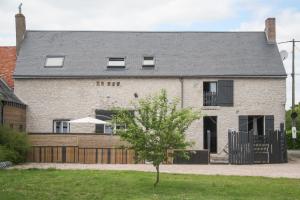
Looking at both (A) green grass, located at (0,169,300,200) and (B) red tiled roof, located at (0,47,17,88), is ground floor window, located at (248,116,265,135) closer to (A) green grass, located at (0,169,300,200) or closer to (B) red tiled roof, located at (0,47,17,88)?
(A) green grass, located at (0,169,300,200)

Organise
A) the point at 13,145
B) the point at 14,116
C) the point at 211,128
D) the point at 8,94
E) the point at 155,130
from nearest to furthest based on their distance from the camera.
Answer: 1. the point at 155,130
2. the point at 13,145
3. the point at 14,116
4. the point at 8,94
5. the point at 211,128

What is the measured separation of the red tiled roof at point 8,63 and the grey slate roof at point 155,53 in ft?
3.65

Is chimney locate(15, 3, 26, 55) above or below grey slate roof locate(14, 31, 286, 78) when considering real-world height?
above

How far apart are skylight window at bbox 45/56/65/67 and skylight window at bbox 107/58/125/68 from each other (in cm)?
267

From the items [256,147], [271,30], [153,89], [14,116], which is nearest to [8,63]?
[14,116]

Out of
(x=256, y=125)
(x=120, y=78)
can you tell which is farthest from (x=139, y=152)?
(x=256, y=125)

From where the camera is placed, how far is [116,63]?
3131 centimetres

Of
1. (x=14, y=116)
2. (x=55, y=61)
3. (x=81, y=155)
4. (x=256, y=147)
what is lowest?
(x=81, y=155)

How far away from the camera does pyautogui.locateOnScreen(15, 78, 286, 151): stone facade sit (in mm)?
30484

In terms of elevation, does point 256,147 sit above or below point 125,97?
below

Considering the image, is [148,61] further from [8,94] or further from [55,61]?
[8,94]

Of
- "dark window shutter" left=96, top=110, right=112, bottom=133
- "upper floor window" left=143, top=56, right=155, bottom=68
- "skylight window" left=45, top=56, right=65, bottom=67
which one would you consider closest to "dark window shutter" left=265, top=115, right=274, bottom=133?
"upper floor window" left=143, top=56, right=155, bottom=68

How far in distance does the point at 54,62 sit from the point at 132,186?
56.7 feet

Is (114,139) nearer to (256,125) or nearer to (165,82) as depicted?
(165,82)
